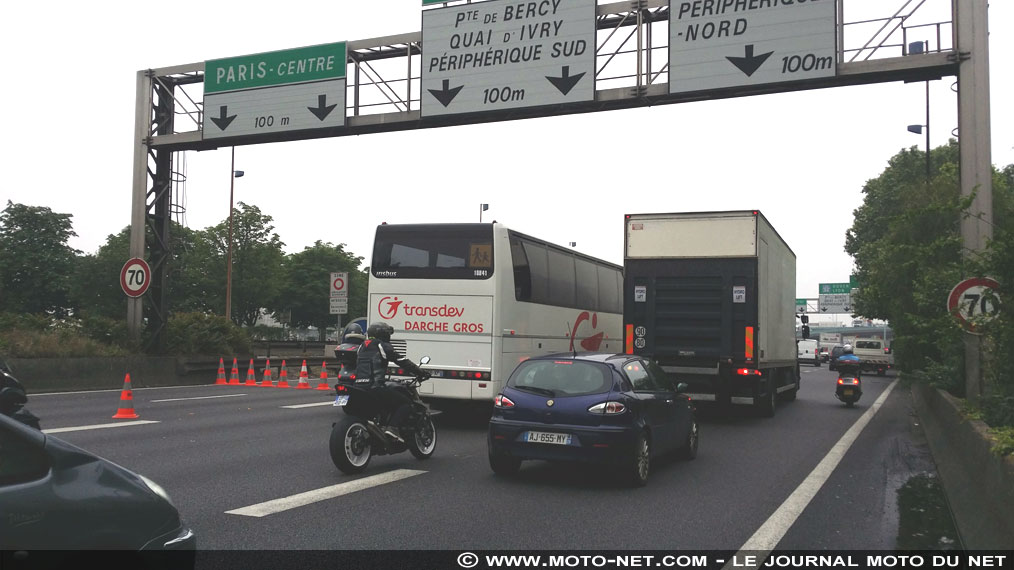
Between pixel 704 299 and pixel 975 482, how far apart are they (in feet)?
28.6

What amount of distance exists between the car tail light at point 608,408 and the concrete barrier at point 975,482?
305 cm

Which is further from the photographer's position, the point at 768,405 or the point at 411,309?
the point at 768,405

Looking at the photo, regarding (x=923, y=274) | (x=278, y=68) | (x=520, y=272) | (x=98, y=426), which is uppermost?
(x=278, y=68)

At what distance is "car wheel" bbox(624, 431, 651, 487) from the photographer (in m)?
8.46

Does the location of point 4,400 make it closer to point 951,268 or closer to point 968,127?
point 951,268

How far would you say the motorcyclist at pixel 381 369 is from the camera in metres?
9.30

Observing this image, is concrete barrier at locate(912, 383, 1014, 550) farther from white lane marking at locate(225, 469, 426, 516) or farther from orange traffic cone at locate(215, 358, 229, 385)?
orange traffic cone at locate(215, 358, 229, 385)

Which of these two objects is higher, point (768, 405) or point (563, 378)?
point (563, 378)

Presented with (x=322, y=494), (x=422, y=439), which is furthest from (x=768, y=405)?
(x=322, y=494)

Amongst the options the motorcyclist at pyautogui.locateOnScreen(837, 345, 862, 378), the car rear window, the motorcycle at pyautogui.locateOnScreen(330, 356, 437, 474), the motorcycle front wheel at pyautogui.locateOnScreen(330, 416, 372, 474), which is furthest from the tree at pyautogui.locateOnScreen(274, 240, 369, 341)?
the car rear window

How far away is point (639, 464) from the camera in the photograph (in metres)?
8.58

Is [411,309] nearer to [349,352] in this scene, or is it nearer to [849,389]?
[349,352]

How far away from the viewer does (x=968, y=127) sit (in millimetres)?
14664

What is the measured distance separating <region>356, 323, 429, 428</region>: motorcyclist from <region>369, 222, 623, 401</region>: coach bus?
421cm
